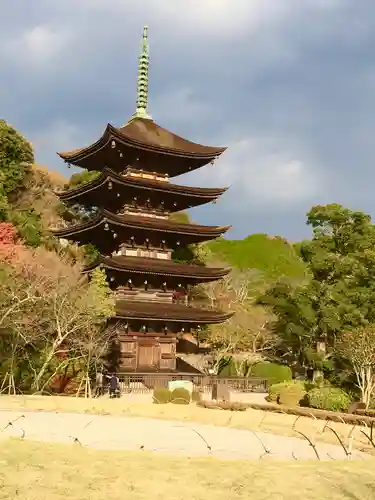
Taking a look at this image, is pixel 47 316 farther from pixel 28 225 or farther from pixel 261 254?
pixel 261 254

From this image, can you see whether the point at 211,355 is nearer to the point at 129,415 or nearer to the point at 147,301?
the point at 147,301

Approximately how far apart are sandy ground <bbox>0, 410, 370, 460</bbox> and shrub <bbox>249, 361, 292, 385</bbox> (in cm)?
1976

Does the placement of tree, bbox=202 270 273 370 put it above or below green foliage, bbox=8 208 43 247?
below

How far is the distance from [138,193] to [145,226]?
2901mm

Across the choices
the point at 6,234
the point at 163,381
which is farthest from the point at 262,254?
the point at 163,381

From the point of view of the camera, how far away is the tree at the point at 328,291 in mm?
39875

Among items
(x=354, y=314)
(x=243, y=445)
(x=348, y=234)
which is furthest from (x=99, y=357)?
(x=348, y=234)

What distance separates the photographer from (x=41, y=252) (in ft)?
129

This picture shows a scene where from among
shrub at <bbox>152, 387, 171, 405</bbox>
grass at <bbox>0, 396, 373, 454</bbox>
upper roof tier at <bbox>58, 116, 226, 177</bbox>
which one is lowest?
grass at <bbox>0, 396, 373, 454</bbox>

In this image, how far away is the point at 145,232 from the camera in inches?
1292

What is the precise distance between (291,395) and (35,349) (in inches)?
537

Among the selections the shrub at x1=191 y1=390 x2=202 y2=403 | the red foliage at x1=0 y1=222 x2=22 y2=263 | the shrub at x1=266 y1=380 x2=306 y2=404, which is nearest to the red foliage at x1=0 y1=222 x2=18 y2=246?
the red foliage at x1=0 y1=222 x2=22 y2=263

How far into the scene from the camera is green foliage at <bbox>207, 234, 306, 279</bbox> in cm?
6819

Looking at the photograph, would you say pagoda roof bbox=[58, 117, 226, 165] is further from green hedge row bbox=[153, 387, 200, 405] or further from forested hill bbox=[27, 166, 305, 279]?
forested hill bbox=[27, 166, 305, 279]
